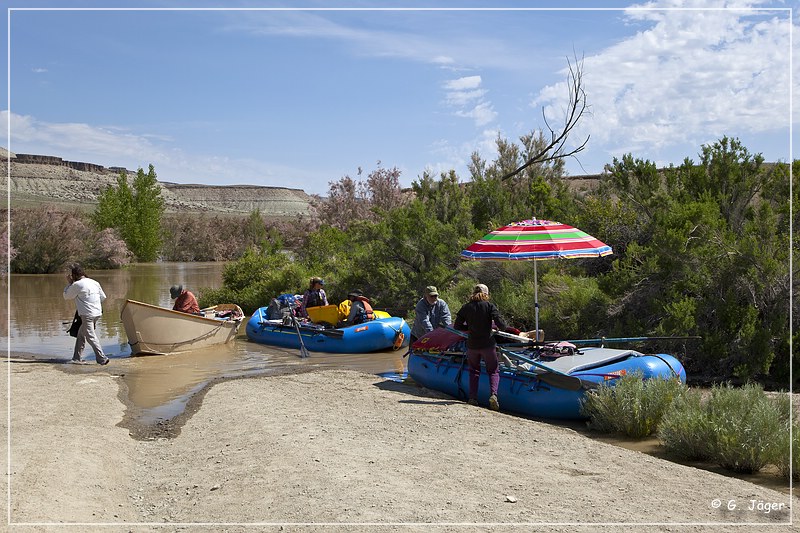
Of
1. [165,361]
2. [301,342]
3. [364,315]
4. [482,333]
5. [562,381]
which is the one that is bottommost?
[165,361]

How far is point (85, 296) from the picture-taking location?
1513 centimetres

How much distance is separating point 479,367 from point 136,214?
49308 mm

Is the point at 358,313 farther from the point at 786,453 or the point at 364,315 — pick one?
the point at 786,453

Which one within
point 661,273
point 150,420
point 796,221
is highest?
point 796,221

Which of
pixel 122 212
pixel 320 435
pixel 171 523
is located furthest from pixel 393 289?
pixel 122 212

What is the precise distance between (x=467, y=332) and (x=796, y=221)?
24.3ft

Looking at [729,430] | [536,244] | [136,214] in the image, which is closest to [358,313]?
[536,244]

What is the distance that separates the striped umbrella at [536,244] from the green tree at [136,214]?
47569mm

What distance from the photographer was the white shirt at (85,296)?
49.5 feet

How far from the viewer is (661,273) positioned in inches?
580

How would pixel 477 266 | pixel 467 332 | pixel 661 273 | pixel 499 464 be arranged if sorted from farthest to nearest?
1. pixel 477 266
2. pixel 661 273
3. pixel 467 332
4. pixel 499 464

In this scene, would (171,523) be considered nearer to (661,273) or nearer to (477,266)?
(661,273)

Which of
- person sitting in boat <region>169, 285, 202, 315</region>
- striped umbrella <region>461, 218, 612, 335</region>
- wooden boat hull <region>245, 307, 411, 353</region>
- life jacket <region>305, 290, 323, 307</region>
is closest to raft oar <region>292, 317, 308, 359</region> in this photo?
wooden boat hull <region>245, 307, 411, 353</region>

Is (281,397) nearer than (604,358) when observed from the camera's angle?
No
